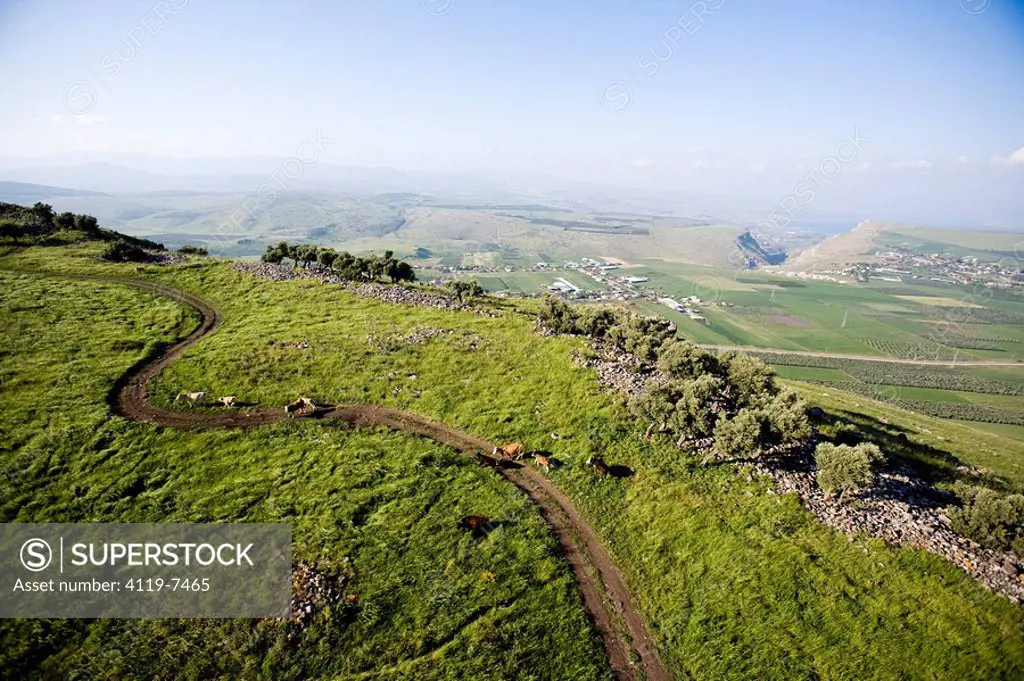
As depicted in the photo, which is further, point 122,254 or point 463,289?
point 122,254

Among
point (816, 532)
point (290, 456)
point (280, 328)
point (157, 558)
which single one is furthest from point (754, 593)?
point (280, 328)

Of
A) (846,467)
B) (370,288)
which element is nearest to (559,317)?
(370,288)

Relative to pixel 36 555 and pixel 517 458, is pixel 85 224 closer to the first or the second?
pixel 36 555

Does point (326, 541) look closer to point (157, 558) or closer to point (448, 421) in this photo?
point (157, 558)

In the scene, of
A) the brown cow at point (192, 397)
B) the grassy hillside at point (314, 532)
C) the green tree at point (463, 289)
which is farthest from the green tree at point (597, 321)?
the brown cow at point (192, 397)

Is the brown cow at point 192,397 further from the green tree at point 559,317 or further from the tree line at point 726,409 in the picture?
the tree line at point 726,409
